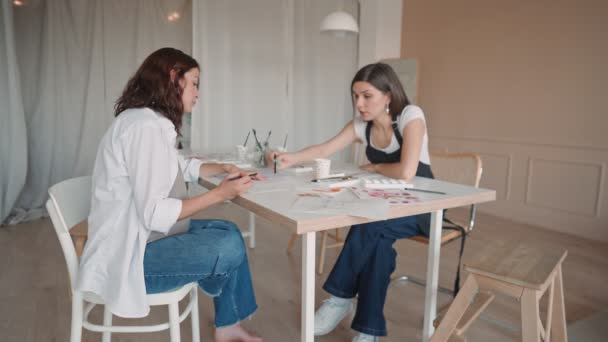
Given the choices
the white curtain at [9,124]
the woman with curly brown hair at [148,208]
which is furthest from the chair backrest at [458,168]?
the white curtain at [9,124]

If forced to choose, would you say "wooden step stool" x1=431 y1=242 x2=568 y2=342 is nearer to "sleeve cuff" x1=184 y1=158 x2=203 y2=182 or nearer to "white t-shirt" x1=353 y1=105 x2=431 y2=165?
"white t-shirt" x1=353 y1=105 x2=431 y2=165

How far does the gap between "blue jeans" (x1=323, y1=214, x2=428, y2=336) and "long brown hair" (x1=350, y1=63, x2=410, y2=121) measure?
52cm

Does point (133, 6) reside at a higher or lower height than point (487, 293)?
higher

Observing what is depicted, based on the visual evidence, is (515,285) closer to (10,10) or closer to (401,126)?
(401,126)

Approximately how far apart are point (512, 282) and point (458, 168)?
974 mm

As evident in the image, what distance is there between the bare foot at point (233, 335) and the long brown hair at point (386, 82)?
1.12m

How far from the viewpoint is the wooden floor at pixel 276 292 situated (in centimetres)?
186

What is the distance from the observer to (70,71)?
3570 mm

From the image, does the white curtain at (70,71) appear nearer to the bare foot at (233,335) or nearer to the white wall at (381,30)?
the white wall at (381,30)

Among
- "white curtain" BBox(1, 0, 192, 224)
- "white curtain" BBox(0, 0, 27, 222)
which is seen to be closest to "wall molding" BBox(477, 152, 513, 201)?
"white curtain" BBox(1, 0, 192, 224)

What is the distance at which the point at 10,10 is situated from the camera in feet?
10.3

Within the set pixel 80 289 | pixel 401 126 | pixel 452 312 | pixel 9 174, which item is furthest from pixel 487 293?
pixel 9 174

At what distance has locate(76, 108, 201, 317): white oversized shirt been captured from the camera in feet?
3.78

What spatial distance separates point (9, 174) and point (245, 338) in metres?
2.69
